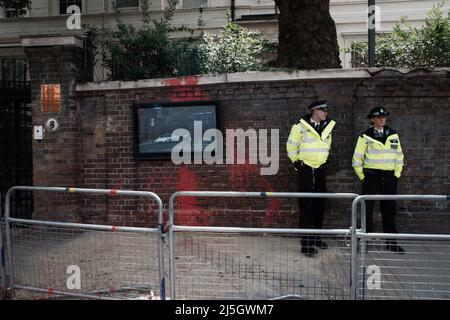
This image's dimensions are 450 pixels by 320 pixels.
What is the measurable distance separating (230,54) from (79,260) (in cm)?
395

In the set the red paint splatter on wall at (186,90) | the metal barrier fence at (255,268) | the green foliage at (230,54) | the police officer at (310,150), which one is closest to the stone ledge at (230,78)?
the red paint splatter on wall at (186,90)

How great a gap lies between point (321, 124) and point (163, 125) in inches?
96.9

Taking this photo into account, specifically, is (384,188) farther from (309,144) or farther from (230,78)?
(230,78)

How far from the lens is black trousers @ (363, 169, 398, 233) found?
6.10 meters

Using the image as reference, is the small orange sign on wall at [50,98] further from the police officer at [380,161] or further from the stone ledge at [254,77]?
the police officer at [380,161]

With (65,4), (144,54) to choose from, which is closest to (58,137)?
(144,54)

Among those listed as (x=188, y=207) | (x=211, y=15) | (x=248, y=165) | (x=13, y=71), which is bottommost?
(x=188, y=207)

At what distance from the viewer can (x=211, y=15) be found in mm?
14812

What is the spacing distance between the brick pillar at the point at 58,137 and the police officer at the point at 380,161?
4327 millimetres

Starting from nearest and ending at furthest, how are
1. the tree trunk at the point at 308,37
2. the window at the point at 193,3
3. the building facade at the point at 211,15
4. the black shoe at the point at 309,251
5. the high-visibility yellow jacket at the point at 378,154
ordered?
1. the black shoe at the point at 309,251
2. the high-visibility yellow jacket at the point at 378,154
3. the tree trunk at the point at 308,37
4. the building facade at the point at 211,15
5. the window at the point at 193,3

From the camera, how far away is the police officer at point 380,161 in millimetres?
6082
